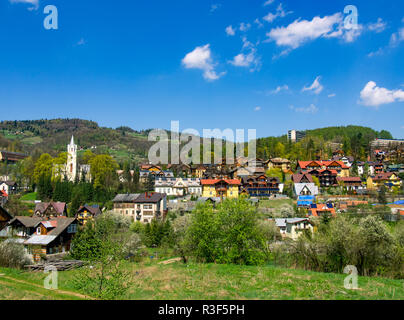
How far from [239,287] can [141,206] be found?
139 feet

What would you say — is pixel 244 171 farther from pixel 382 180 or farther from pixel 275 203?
pixel 382 180

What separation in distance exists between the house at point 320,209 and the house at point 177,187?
94.4 ft

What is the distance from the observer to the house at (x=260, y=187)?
209 ft

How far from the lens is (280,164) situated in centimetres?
8069

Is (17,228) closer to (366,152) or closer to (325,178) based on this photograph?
(325,178)

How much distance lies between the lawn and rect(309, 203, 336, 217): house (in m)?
30.3

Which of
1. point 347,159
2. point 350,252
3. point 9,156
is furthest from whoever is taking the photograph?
point 9,156

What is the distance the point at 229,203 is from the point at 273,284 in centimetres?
987

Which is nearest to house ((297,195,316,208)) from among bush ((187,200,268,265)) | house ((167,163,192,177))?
bush ((187,200,268,265))

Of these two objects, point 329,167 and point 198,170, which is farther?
point 198,170

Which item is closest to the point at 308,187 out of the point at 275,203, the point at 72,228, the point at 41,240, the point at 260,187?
the point at 275,203

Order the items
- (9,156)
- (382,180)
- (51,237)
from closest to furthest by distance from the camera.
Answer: (51,237) → (382,180) → (9,156)
